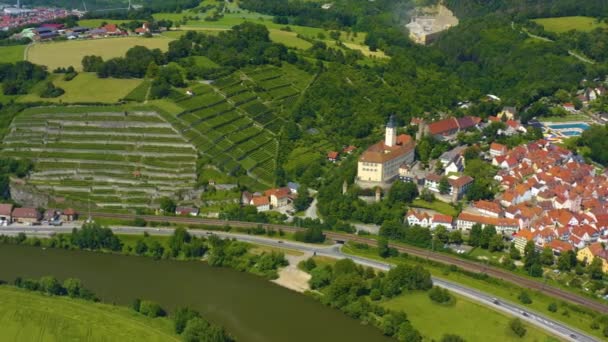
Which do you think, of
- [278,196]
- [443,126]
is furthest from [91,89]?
[443,126]

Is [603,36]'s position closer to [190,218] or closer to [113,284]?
[190,218]

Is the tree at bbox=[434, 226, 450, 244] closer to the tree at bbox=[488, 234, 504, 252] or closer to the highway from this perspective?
the tree at bbox=[488, 234, 504, 252]

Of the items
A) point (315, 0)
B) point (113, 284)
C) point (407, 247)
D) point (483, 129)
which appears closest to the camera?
point (113, 284)

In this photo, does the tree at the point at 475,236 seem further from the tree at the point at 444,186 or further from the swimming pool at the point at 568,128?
the swimming pool at the point at 568,128

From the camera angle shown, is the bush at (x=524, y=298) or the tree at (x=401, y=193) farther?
the tree at (x=401, y=193)

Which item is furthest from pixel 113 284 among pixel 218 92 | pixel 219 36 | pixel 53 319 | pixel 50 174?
pixel 219 36

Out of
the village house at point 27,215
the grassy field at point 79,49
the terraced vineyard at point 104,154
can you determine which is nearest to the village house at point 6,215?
the village house at point 27,215
